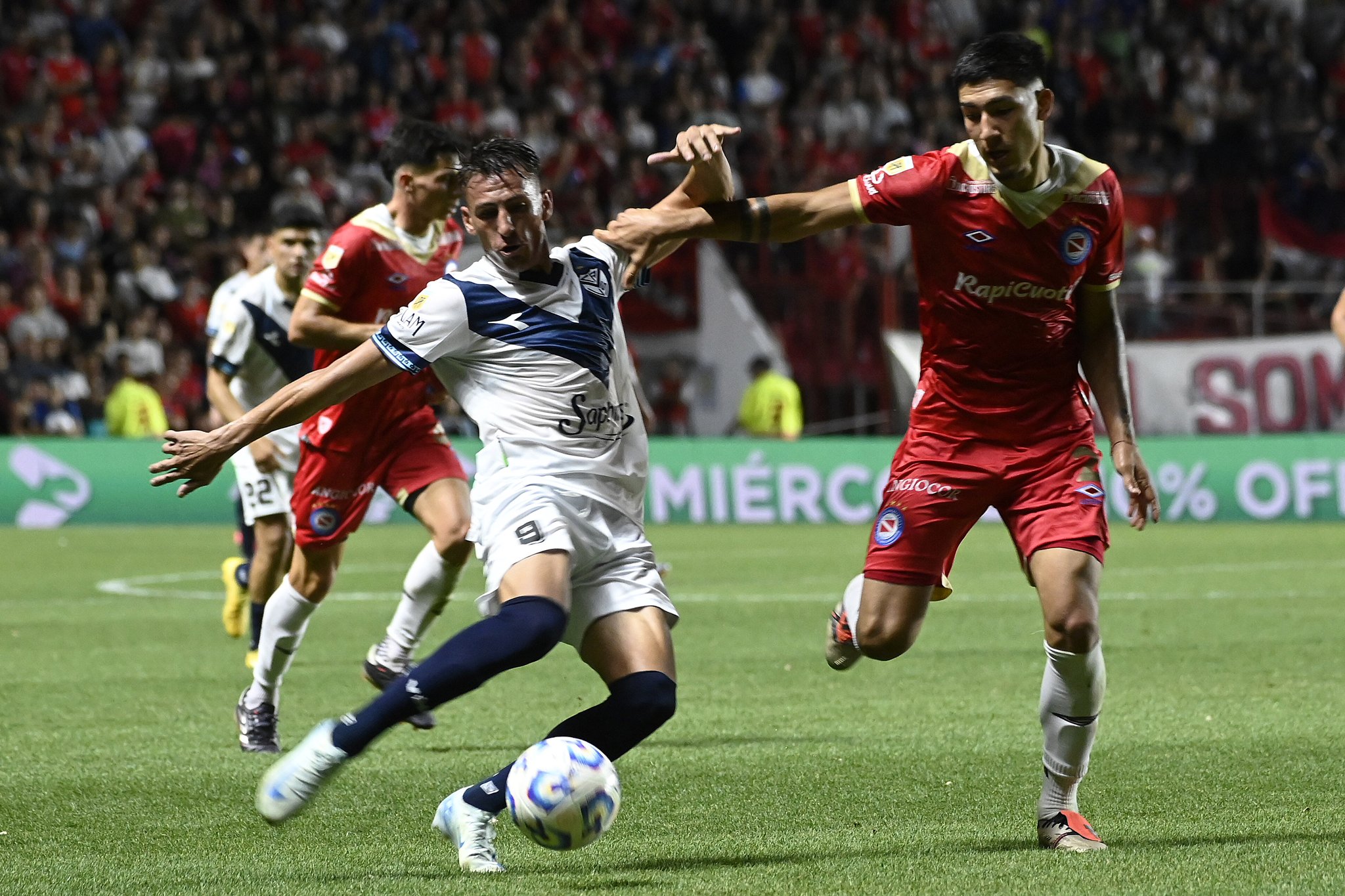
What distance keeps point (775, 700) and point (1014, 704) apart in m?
1.02

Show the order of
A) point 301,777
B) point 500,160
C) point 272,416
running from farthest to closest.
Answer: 1. point 500,160
2. point 272,416
3. point 301,777

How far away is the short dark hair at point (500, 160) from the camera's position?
4.96m

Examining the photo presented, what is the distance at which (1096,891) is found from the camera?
14.7ft

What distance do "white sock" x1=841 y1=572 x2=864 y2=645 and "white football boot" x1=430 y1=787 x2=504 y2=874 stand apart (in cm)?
139

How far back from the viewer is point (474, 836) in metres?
4.87

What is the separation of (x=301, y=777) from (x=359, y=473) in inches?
114

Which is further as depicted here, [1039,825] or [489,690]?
[489,690]

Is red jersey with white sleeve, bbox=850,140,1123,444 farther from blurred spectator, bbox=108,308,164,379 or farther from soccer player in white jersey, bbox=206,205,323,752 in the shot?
blurred spectator, bbox=108,308,164,379

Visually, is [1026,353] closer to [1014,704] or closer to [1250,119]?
[1014,704]

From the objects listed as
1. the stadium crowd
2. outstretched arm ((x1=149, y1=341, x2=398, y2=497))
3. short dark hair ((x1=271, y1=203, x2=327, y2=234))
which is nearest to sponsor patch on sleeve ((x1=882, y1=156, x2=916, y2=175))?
outstretched arm ((x1=149, y1=341, x2=398, y2=497))

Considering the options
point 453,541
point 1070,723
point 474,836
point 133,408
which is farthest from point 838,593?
point 133,408

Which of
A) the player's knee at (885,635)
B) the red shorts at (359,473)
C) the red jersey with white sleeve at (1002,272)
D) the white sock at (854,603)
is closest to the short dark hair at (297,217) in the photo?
the red shorts at (359,473)

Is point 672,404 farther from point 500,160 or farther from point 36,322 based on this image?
point 500,160

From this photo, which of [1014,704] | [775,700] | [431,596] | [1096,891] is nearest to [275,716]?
[431,596]
